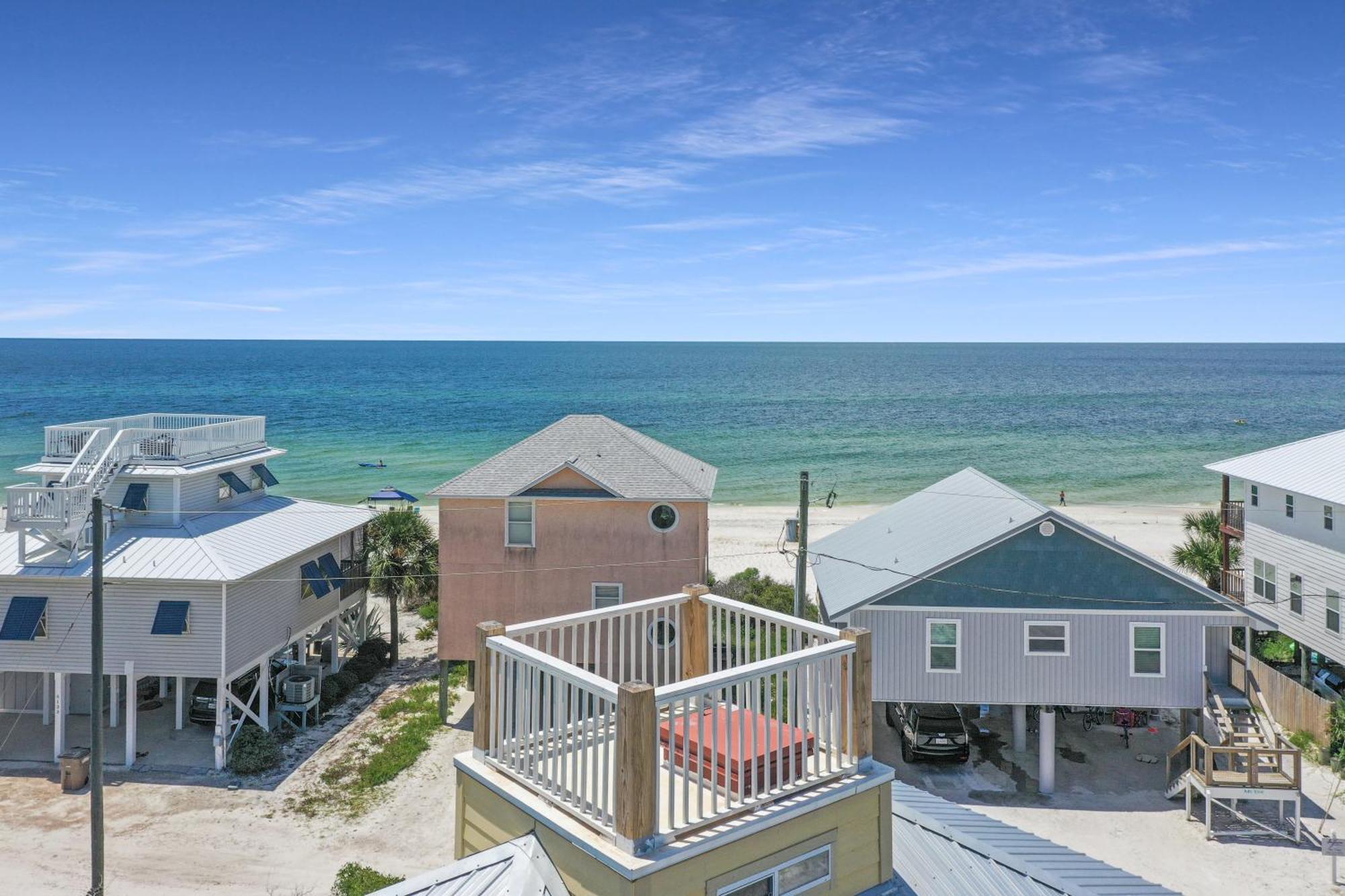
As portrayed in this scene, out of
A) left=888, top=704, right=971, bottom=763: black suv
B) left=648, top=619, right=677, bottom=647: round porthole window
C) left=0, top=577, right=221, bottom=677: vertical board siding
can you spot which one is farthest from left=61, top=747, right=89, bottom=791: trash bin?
left=888, top=704, right=971, bottom=763: black suv

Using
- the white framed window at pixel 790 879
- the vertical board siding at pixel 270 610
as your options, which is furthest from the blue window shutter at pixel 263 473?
the white framed window at pixel 790 879

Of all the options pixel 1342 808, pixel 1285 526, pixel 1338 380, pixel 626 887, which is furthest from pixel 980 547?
pixel 1338 380

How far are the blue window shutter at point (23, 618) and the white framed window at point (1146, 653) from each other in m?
23.8

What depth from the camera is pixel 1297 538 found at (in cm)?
2506

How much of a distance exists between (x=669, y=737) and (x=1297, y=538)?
24.5 meters

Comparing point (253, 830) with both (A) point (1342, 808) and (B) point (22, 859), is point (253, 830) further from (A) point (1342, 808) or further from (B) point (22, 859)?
(A) point (1342, 808)

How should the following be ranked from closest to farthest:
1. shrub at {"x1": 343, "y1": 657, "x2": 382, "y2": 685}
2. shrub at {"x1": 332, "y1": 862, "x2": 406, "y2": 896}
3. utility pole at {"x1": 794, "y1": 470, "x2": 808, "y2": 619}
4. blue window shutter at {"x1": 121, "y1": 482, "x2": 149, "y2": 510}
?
shrub at {"x1": 332, "y1": 862, "x2": 406, "y2": 896}, utility pole at {"x1": 794, "y1": 470, "x2": 808, "y2": 619}, blue window shutter at {"x1": 121, "y1": 482, "x2": 149, "y2": 510}, shrub at {"x1": 343, "y1": 657, "x2": 382, "y2": 685}

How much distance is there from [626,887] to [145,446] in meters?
22.0

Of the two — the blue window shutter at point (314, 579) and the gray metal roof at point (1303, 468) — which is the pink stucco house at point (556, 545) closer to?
the blue window shutter at point (314, 579)

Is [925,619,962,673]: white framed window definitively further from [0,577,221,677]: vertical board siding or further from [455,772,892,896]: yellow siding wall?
[0,577,221,677]: vertical board siding

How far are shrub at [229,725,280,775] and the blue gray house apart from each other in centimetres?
1288

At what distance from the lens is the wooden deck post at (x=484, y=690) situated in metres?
7.59

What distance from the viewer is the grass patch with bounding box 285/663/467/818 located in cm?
1894

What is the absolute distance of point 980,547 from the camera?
65.8 feet
